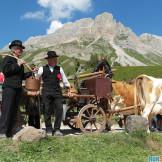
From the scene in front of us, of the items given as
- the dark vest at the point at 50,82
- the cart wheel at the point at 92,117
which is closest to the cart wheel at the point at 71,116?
the cart wheel at the point at 92,117

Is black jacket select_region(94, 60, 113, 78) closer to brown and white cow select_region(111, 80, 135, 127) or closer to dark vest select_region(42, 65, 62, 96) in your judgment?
brown and white cow select_region(111, 80, 135, 127)

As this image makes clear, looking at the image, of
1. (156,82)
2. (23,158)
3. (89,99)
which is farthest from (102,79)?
(23,158)

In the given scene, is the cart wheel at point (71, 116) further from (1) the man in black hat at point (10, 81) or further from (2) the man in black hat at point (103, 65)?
(1) the man in black hat at point (10, 81)

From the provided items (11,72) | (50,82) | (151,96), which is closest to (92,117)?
(50,82)

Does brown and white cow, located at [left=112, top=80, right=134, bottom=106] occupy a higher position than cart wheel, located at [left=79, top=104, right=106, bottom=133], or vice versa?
brown and white cow, located at [left=112, top=80, right=134, bottom=106]

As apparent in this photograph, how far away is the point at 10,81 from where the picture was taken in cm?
1076

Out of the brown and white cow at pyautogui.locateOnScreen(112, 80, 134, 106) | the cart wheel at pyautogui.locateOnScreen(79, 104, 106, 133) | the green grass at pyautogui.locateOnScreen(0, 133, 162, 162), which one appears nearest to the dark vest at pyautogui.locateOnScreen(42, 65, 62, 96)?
the cart wheel at pyautogui.locateOnScreen(79, 104, 106, 133)

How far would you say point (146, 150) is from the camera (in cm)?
1038

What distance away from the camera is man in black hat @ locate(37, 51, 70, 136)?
11820 millimetres

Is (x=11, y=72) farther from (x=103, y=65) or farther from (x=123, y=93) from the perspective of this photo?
(x=123, y=93)

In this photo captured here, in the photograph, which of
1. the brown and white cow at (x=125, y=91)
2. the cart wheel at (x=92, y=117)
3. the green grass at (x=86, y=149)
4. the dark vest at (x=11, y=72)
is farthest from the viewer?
the brown and white cow at (x=125, y=91)

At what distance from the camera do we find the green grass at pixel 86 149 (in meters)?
9.02

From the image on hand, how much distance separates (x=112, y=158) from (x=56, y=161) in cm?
131

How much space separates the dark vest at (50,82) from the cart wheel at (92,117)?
129 centimetres
